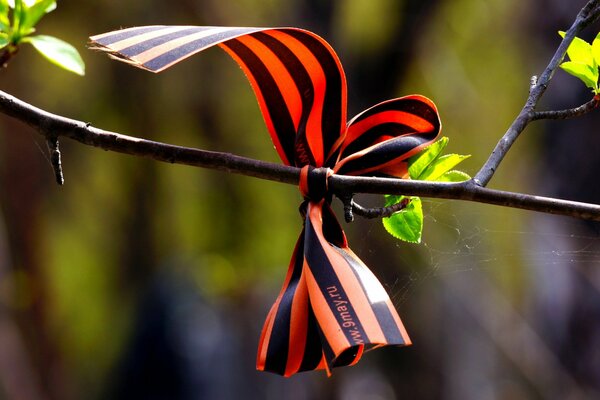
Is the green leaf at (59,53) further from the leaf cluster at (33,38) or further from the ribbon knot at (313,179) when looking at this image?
the ribbon knot at (313,179)

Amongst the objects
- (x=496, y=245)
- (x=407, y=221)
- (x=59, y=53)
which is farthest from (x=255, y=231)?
(x=59, y=53)

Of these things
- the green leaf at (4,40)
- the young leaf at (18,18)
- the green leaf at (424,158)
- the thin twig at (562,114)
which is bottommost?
the green leaf at (424,158)

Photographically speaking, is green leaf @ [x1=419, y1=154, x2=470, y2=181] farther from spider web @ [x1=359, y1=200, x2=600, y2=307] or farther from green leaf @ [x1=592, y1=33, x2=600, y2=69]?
spider web @ [x1=359, y1=200, x2=600, y2=307]

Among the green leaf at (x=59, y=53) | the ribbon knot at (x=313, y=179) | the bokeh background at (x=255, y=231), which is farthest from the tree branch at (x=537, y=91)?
the bokeh background at (x=255, y=231)

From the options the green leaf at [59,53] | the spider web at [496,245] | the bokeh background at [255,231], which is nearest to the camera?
the green leaf at [59,53]

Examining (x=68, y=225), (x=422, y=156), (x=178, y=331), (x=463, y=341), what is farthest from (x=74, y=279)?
(x=422, y=156)

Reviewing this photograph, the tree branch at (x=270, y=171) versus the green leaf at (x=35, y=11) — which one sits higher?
the green leaf at (x=35, y=11)
